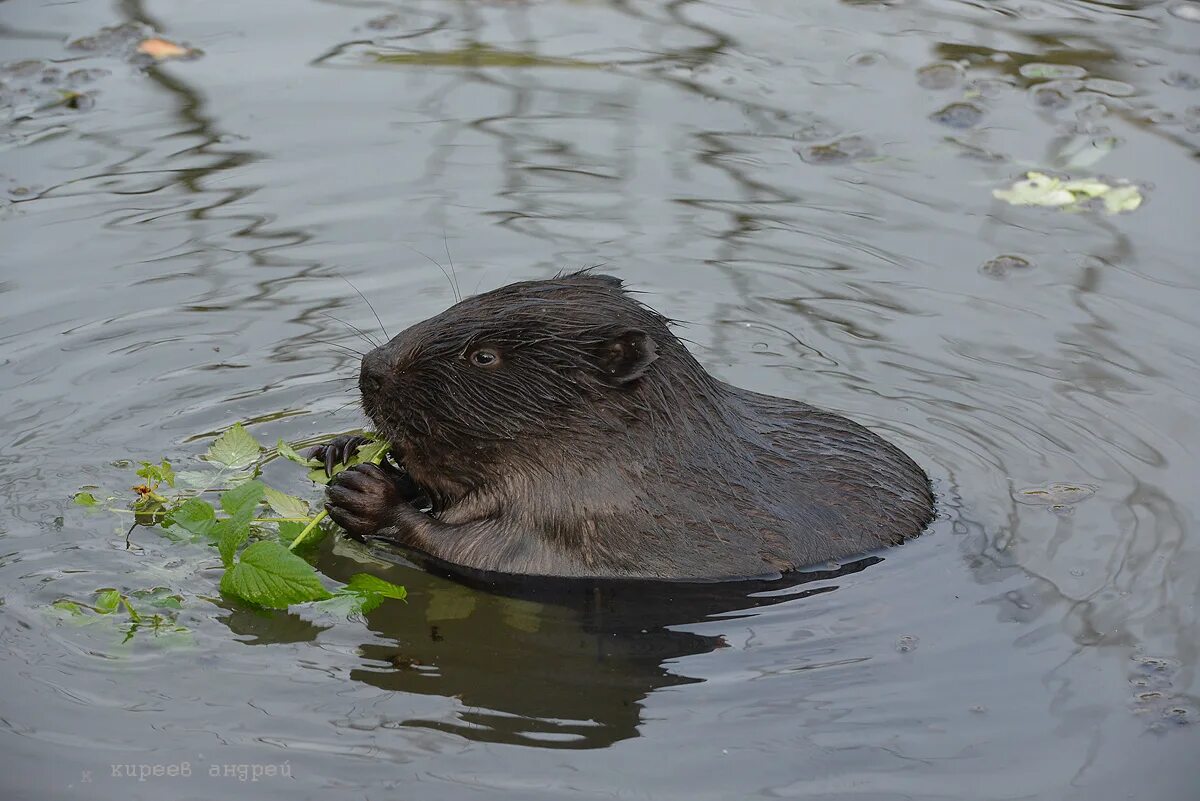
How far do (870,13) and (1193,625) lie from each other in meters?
5.82

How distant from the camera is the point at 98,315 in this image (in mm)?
7074

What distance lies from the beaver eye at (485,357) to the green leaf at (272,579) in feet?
2.92

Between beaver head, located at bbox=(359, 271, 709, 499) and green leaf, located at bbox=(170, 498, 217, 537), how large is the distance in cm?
63

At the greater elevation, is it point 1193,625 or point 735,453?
point 735,453

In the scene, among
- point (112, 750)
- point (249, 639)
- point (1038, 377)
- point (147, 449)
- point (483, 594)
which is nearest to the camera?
point (112, 750)

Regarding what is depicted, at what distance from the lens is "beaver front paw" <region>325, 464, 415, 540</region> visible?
547cm

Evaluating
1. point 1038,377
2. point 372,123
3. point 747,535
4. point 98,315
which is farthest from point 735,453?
point 372,123

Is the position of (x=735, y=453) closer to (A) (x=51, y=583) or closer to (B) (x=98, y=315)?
(A) (x=51, y=583)

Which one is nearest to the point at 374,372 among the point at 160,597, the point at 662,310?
the point at 160,597

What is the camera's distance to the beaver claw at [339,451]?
5758 mm

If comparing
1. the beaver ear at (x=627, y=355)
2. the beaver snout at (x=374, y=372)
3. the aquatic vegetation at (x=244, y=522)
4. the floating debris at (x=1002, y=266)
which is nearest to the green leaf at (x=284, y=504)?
the aquatic vegetation at (x=244, y=522)

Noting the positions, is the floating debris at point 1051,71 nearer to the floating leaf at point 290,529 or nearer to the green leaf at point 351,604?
the floating leaf at point 290,529

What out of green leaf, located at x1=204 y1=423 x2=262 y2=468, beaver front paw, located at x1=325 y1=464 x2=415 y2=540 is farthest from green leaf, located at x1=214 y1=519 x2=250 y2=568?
green leaf, located at x1=204 y1=423 x2=262 y2=468

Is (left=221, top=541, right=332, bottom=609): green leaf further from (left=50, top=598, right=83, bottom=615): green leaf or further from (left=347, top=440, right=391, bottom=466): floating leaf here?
(left=347, top=440, right=391, bottom=466): floating leaf
